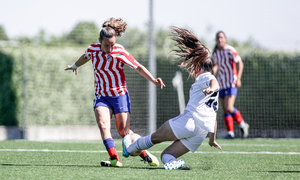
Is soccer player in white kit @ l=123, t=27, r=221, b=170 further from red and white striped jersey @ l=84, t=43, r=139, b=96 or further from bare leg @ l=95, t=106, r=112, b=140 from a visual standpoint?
red and white striped jersey @ l=84, t=43, r=139, b=96

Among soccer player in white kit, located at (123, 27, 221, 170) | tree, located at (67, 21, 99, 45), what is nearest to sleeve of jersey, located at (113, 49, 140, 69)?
soccer player in white kit, located at (123, 27, 221, 170)

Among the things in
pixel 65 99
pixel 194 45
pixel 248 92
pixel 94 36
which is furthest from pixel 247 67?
pixel 194 45

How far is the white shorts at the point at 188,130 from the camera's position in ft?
14.0

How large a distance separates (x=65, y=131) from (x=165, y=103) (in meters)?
2.88

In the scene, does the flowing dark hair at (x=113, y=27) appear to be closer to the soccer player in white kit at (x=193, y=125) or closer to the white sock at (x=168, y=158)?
the soccer player in white kit at (x=193, y=125)

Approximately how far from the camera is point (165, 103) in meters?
11.5

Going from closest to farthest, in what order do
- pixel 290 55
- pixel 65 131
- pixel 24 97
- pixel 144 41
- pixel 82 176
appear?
pixel 82 176 → pixel 24 97 → pixel 65 131 → pixel 290 55 → pixel 144 41

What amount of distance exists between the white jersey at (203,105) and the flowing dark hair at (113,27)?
3.92 ft

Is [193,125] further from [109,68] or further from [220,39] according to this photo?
[220,39]

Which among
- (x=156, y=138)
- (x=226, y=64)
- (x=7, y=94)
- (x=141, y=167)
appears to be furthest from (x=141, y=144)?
(x=7, y=94)

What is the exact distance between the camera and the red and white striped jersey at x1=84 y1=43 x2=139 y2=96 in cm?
496

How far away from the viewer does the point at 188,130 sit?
427 centimetres

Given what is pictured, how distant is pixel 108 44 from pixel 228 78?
5.07 meters

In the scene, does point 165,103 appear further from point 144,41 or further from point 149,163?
point 149,163
